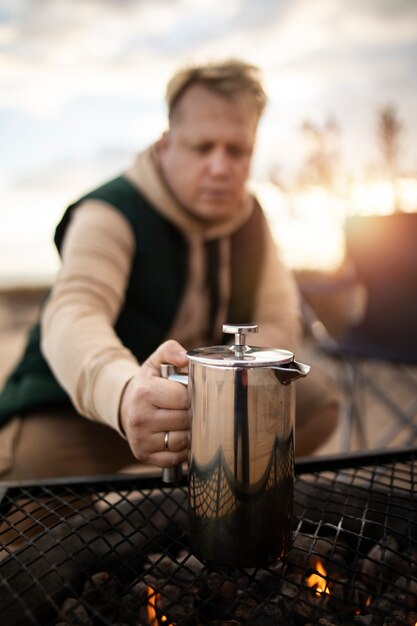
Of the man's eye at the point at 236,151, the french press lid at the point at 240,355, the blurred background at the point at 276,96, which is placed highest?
the blurred background at the point at 276,96

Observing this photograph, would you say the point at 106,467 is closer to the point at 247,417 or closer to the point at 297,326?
the point at 297,326

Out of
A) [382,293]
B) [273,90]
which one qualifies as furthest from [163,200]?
[273,90]

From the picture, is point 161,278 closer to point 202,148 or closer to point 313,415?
point 202,148

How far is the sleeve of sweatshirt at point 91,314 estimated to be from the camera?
2.51 ft

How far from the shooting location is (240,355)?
0.50m

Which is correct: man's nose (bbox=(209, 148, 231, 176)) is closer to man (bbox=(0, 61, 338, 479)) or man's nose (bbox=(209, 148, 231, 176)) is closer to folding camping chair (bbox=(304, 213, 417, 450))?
man (bbox=(0, 61, 338, 479))

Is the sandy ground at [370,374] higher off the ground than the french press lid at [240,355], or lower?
lower

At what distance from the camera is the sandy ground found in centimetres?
223

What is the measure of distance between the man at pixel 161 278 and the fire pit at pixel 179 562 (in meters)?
0.20

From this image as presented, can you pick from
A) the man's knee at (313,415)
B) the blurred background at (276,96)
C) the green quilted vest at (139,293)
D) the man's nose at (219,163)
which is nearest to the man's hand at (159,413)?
the green quilted vest at (139,293)

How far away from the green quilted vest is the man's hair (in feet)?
0.89

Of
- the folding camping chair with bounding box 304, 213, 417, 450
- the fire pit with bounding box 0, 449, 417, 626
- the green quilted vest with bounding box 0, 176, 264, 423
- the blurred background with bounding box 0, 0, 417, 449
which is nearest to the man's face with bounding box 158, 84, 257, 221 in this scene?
the green quilted vest with bounding box 0, 176, 264, 423

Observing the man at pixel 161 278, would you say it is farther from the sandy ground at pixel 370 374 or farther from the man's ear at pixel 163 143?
the sandy ground at pixel 370 374

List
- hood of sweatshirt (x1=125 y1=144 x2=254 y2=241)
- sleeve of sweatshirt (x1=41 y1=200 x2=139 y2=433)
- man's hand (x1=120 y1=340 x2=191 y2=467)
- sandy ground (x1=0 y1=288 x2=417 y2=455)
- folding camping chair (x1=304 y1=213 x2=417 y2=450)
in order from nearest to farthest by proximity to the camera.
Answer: man's hand (x1=120 y1=340 x2=191 y2=467)
sleeve of sweatshirt (x1=41 y1=200 x2=139 y2=433)
hood of sweatshirt (x1=125 y1=144 x2=254 y2=241)
folding camping chair (x1=304 y1=213 x2=417 y2=450)
sandy ground (x1=0 y1=288 x2=417 y2=455)
